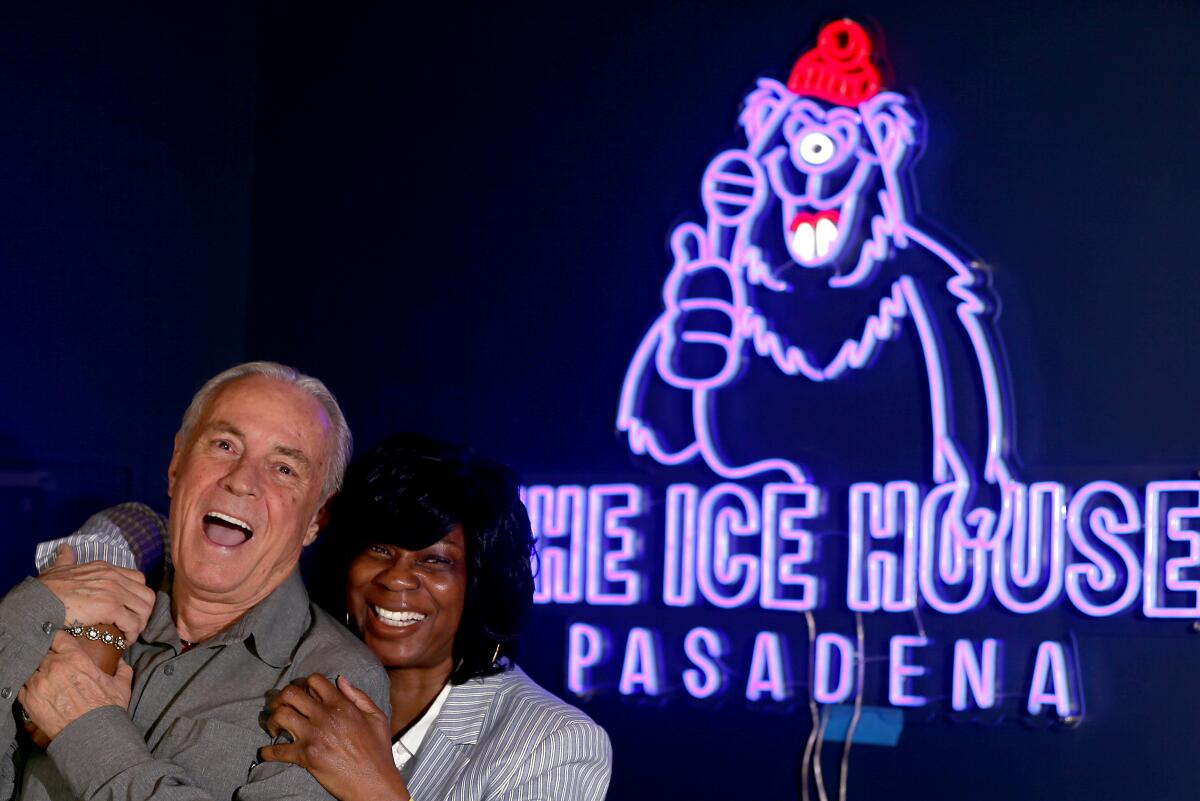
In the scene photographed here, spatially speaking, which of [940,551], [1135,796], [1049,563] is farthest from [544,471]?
[1135,796]

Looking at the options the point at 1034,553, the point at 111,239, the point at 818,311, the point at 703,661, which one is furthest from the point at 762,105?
the point at 111,239

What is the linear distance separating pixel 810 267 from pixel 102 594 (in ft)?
9.87

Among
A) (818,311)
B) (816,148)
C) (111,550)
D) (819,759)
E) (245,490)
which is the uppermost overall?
(816,148)

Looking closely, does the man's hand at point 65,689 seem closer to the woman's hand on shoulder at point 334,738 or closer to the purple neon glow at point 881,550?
the woman's hand on shoulder at point 334,738

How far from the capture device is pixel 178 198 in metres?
5.26

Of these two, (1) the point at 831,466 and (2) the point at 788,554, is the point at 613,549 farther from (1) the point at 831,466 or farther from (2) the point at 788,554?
(1) the point at 831,466

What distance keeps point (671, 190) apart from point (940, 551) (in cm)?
163

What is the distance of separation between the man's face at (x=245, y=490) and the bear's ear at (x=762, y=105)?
9.17ft

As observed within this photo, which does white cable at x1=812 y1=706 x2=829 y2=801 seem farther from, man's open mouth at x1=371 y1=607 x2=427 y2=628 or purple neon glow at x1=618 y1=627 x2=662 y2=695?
man's open mouth at x1=371 y1=607 x2=427 y2=628

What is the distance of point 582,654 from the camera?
4770 millimetres

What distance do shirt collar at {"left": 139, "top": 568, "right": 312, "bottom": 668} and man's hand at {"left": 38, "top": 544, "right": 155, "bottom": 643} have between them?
2.9 inches

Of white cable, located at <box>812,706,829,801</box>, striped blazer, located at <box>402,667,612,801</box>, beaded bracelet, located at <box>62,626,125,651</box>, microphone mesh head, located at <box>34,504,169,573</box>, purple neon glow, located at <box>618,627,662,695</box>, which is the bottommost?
white cable, located at <box>812,706,829,801</box>

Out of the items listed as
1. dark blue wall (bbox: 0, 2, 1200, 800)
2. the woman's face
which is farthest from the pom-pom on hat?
the woman's face

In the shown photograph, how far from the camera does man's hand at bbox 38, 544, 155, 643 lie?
2.08 metres
